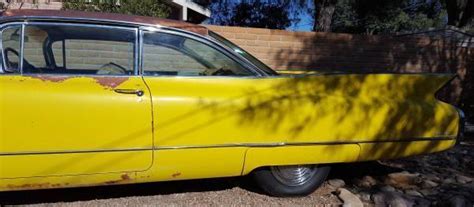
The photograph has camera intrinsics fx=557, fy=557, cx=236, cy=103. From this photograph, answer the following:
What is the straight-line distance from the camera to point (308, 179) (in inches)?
192

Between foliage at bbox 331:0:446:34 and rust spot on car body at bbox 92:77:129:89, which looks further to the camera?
foliage at bbox 331:0:446:34

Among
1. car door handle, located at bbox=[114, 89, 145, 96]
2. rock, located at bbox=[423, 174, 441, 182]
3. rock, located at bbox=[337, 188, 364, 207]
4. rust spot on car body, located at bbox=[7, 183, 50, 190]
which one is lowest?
rock, located at bbox=[423, 174, 441, 182]

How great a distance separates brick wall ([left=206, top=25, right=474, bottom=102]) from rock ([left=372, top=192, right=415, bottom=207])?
5021 mm

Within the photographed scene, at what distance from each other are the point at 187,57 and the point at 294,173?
135 centimetres

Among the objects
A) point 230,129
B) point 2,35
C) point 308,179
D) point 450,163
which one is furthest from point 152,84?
point 450,163

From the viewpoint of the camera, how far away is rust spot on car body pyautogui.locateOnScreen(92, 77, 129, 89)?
4.13m

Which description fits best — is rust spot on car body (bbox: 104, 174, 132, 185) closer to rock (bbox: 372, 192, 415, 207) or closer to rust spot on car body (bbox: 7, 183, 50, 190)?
rust spot on car body (bbox: 7, 183, 50, 190)

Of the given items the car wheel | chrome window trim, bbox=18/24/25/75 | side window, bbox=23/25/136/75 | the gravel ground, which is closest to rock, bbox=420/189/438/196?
the gravel ground

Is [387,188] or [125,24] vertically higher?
[125,24]

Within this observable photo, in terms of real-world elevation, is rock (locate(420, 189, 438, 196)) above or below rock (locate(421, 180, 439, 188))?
above

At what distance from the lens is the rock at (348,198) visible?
4.75 meters

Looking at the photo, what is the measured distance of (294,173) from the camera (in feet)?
15.8

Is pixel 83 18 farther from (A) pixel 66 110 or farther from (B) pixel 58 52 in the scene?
(A) pixel 66 110

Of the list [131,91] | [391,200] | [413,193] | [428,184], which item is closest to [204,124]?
[131,91]
